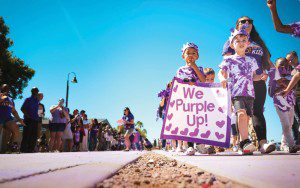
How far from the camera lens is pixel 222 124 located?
436 centimetres

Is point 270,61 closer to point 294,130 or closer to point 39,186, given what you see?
point 294,130

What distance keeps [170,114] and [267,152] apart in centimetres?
166

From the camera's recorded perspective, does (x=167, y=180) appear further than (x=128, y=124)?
No

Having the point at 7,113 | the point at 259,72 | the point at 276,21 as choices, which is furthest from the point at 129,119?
the point at 276,21

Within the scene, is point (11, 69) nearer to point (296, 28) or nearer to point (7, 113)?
point (7, 113)

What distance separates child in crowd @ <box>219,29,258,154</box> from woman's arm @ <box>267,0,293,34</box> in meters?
0.85

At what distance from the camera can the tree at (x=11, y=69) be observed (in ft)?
73.9

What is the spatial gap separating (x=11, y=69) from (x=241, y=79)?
76.9ft

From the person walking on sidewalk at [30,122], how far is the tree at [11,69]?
16.5m

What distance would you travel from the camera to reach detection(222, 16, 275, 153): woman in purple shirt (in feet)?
14.0

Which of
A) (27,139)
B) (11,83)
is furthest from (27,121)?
(11,83)

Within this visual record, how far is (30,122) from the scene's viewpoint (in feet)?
25.5

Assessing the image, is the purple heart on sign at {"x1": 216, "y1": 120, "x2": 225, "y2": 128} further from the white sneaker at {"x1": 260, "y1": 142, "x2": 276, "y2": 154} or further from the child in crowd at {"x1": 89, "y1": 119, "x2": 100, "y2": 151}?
the child in crowd at {"x1": 89, "y1": 119, "x2": 100, "y2": 151}

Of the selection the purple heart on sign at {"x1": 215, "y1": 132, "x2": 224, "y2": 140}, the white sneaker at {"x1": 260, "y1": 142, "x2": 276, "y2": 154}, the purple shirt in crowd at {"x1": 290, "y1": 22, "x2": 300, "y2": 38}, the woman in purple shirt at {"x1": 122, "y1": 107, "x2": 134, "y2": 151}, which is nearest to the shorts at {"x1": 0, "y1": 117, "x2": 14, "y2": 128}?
the woman in purple shirt at {"x1": 122, "y1": 107, "x2": 134, "y2": 151}
